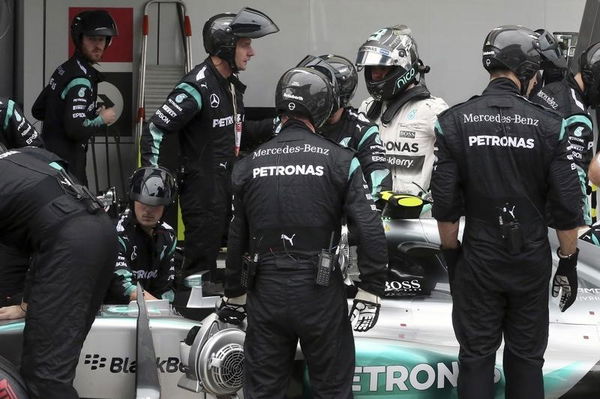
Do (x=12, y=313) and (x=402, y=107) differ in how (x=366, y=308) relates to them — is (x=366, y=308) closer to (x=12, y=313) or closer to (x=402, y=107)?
(x=12, y=313)

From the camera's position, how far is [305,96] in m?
4.93

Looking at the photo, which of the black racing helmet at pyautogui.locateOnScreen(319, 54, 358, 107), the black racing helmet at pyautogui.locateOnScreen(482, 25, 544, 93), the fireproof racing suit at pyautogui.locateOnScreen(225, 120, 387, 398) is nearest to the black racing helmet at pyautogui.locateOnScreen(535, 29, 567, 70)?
the black racing helmet at pyautogui.locateOnScreen(319, 54, 358, 107)

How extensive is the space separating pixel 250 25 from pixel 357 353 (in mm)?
2770

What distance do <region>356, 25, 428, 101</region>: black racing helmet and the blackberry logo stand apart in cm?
284

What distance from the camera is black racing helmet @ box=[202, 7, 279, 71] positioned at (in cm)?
710

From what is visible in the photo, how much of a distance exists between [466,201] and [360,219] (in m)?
0.68

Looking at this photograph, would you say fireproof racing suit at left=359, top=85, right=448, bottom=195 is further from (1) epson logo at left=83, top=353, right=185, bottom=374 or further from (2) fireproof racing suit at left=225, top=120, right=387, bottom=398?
(1) epson logo at left=83, top=353, right=185, bottom=374

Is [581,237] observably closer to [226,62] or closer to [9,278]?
[226,62]

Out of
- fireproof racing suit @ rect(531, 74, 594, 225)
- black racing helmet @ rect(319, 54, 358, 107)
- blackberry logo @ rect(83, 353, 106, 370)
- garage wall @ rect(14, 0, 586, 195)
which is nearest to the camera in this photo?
blackberry logo @ rect(83, 353, 106, 370)

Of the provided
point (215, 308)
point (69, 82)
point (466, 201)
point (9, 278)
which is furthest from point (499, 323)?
point (69, 82)

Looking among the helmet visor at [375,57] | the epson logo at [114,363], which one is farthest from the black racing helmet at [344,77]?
the epson logo at [114,363]

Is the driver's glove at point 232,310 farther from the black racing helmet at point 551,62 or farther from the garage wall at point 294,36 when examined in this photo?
the garage wall at point 294,36

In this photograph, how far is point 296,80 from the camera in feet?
16.2

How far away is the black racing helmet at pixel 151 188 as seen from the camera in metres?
6.11
